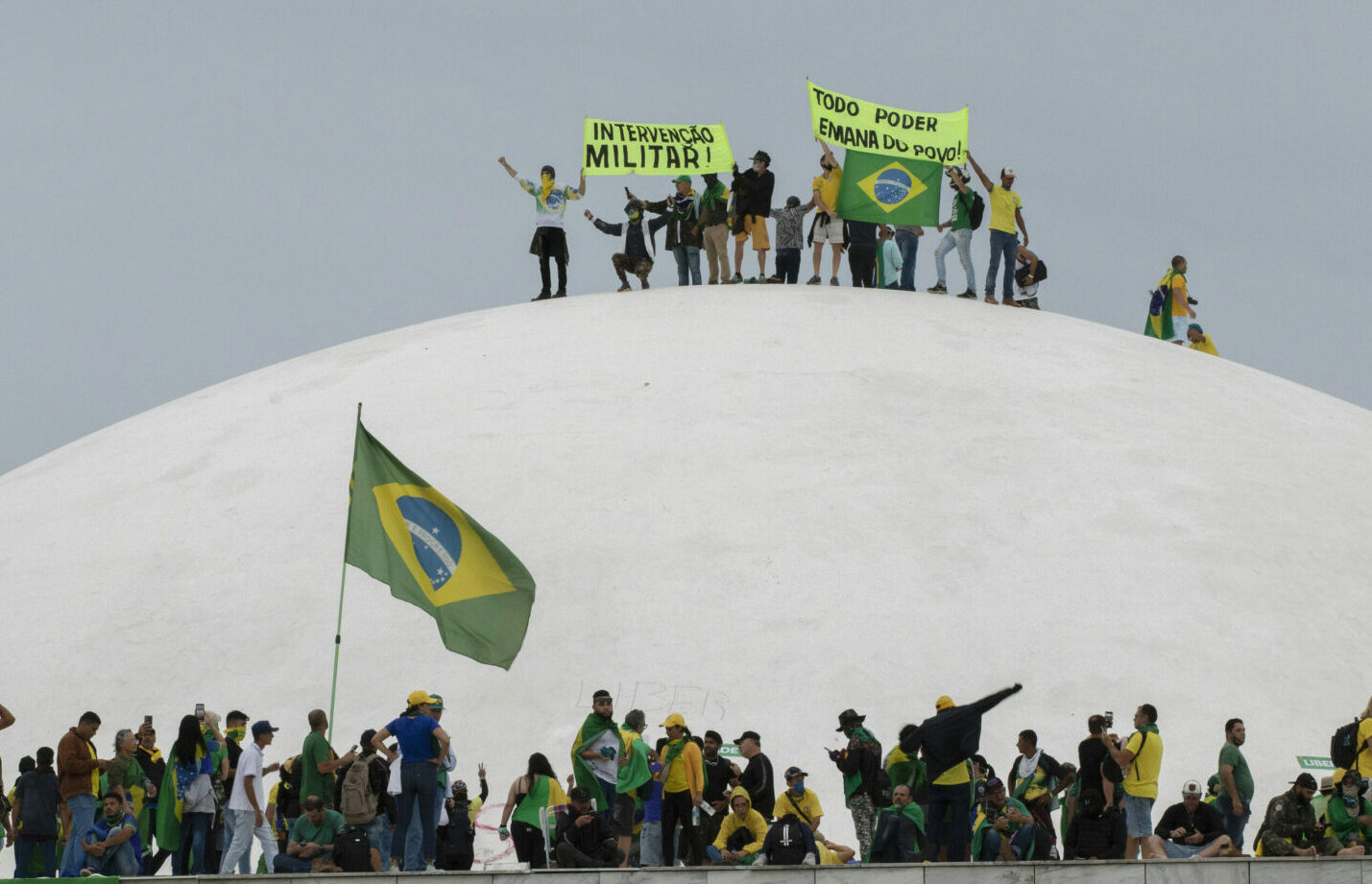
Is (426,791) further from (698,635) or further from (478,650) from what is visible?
(698,635)

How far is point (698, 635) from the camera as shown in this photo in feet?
50.4

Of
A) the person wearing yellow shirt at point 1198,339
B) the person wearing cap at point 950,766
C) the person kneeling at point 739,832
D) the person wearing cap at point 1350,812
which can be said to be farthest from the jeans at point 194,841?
the person wearing yellow shirt at point 1198,339

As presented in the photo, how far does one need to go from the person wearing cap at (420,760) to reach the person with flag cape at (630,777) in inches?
46.1

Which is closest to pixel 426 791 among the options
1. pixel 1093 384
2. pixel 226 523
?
pixel 226 523

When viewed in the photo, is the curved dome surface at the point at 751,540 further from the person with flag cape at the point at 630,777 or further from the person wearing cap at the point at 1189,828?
the person with flag cape at the point at 630,777

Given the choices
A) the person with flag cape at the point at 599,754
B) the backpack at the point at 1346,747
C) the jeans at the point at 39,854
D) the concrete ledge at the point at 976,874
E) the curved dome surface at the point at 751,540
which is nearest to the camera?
the concrete ledge at the point at 976,874

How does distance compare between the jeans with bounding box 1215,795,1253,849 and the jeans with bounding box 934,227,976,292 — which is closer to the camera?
the jeans with bounding box 1215,795,1253,849

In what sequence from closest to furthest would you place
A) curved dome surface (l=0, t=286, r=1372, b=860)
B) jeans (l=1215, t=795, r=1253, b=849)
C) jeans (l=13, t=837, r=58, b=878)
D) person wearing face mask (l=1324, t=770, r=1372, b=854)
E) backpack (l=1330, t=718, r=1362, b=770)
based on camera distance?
person wearing face mask (l=1324, t=770, r=1372, b=854) → jeans (l=13, t=837, r=58, b=878) → backpack (l=1330, t=718, r=1362, b=770) → jeans (l=1215, t=795, r=1253, b=849) → curved dome surface (l=0, t=286, r=1372, b=860)

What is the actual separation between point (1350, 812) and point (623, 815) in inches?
182

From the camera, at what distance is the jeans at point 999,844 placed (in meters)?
12.0

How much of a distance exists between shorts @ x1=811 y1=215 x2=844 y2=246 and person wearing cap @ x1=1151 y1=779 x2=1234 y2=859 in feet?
34.4

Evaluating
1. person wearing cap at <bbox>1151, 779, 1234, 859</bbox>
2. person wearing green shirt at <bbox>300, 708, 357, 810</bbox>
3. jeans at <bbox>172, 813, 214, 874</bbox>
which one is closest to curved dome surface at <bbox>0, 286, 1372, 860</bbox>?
person wearing cap at <bbox>1151, 779, 1234, 859</bbox>

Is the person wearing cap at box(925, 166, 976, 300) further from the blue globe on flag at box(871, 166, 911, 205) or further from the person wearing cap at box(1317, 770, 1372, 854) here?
the person wearing cap at box(1317, 770, 1372, 854)

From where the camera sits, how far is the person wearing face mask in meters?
11.8
